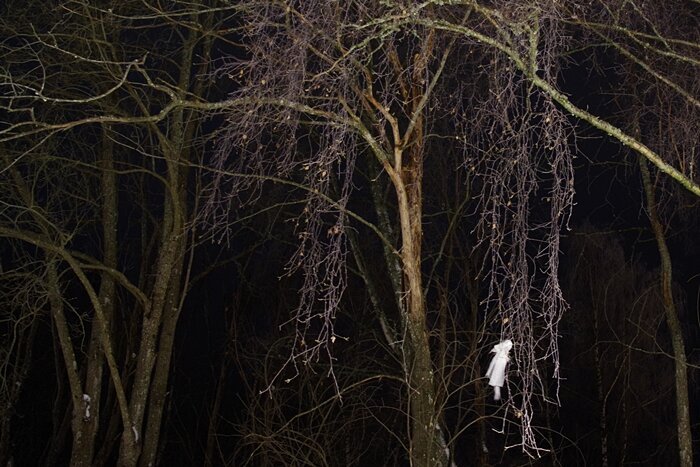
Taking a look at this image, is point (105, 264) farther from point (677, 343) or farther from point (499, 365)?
point (677, 343)

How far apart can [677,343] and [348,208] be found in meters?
A: 4.71

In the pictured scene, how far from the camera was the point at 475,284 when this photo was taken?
13.3 meters

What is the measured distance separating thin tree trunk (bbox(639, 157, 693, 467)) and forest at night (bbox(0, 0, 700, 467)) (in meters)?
0.02

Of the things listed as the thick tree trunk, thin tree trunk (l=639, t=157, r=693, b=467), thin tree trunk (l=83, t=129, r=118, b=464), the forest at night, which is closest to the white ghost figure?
the forest at night

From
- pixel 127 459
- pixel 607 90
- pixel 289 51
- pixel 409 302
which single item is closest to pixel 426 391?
pixel 409 302

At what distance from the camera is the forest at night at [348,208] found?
414 cm

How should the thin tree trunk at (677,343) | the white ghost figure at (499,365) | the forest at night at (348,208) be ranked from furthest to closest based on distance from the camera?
the thin tree trunk at (677,343), the forest at night at (348,208), the white ghost figure at (499,365)

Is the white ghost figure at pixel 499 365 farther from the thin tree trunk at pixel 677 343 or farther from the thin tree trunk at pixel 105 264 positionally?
the thin tree trunk at pixel 105 264

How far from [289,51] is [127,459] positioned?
5502mm

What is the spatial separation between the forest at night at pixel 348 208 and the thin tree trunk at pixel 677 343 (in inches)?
1.0

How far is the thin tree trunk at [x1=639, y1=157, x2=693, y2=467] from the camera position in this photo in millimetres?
7957

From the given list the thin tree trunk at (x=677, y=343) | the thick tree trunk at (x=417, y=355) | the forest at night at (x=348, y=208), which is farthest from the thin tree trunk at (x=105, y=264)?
the thin tree trunk at (x=677, y=343)

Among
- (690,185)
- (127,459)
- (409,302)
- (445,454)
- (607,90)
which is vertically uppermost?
(607,90)

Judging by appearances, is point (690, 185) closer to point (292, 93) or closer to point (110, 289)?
point (292, 93)
